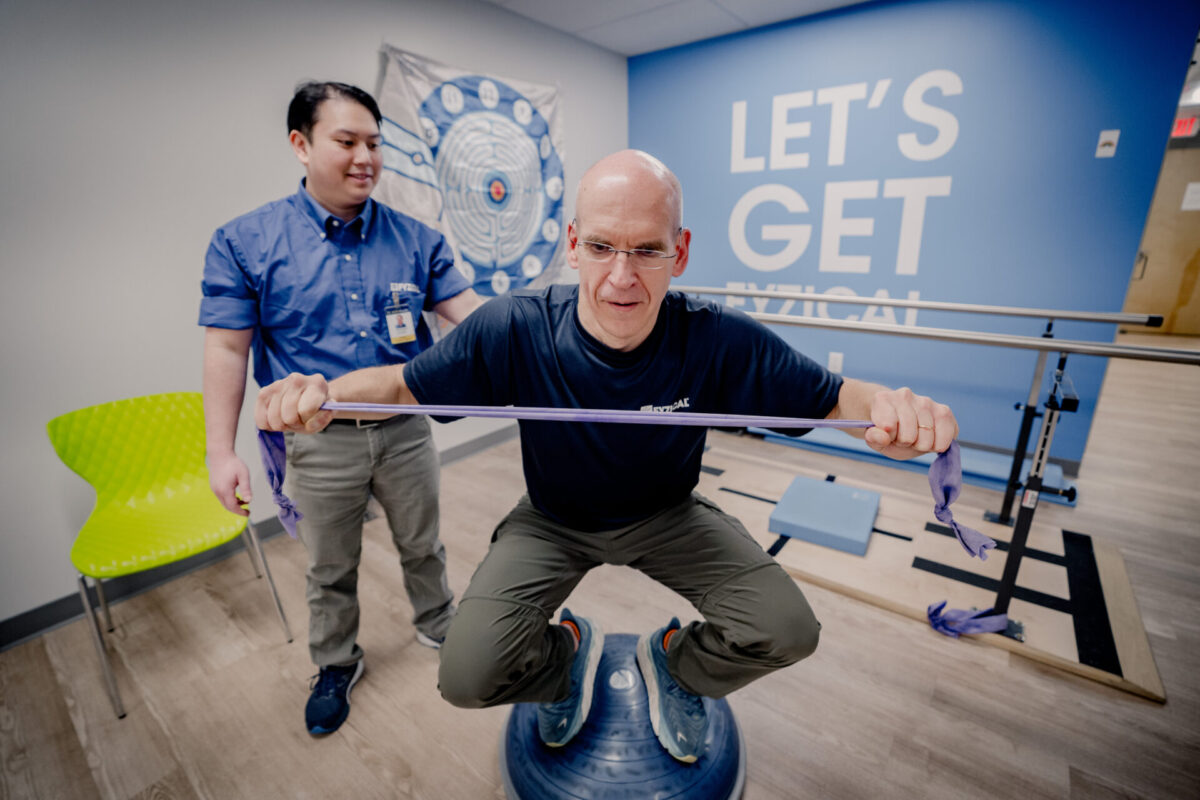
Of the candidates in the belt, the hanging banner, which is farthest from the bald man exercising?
the hanging banner

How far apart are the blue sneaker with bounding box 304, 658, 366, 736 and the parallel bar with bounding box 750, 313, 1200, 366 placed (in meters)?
1.65

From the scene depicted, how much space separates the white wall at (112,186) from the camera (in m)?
1.80

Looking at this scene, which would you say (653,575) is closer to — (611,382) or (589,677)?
(589,677)

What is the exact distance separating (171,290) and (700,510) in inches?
88.4

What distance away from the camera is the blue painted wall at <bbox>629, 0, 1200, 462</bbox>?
270 centimetres

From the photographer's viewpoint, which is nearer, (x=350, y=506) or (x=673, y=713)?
(x=673, y=713)

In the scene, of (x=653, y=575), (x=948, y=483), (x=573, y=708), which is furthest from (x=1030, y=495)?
(x=573, y=708)

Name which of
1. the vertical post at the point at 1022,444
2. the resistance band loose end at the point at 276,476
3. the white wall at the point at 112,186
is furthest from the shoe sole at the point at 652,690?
Result: the white wall at the point at 112,186

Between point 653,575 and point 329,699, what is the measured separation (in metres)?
A: 1.05

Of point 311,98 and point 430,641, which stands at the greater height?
point 311,98

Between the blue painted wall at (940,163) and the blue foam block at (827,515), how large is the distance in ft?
4.16

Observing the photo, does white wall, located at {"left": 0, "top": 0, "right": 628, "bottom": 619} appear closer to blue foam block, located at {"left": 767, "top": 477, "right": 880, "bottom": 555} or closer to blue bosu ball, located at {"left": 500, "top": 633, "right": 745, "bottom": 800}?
blue bosu ball, located at {"left": 500, "top": 633, "right": 745, "bottom": 800}

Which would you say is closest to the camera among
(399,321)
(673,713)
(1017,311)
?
(673,713)

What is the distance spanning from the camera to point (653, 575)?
138 centimetres
